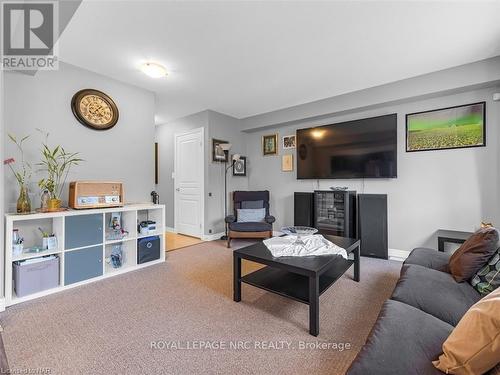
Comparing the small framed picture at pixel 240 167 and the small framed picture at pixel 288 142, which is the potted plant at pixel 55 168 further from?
the small framed picture at pixel 288 142

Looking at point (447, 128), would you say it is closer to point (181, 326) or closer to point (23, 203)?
point (181, 326)

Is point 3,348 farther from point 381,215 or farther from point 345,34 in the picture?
point 381,215

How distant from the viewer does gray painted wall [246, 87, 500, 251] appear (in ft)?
9.36

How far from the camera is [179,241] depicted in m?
4.40

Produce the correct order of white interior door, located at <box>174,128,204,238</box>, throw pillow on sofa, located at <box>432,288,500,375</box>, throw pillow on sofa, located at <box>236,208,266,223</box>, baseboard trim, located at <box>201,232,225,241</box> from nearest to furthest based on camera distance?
throw pillow on sofa, located at <box>432,288,500,375</box>
throw pillow on sofa, located at <box>236,208,266,223</box>
baseboard trim, located at <box>201,232,225,241</box>
white interior door, located at <box>174,128,204,238</box>

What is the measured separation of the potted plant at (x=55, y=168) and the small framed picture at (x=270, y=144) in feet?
10.5

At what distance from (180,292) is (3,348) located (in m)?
1.24

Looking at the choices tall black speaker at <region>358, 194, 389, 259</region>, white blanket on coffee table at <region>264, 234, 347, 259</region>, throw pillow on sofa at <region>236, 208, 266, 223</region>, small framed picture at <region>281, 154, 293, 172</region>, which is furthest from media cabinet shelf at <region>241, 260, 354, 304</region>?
small framed picture at <region>281, 154, 293, 172</region>

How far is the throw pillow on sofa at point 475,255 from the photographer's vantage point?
164 centimetres

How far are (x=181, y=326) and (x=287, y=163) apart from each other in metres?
3.40

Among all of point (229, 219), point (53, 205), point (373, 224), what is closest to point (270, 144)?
point (229, 219)

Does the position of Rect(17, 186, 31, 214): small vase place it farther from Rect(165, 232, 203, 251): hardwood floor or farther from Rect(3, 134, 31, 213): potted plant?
Rect(165, 232, 203, 251): hardwood floor

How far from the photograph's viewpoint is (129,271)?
2947 mm

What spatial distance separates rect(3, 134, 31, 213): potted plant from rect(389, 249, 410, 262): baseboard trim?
451 cm
